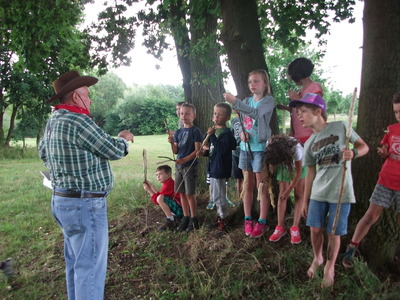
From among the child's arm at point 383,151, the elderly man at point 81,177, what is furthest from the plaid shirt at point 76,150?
the child's arm at point 383,151

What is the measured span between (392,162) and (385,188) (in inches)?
9.9

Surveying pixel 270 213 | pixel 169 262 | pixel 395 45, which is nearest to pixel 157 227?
pixel 169 262

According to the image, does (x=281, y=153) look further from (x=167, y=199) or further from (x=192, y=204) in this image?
(x=167, y=199)

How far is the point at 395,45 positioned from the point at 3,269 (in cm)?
506

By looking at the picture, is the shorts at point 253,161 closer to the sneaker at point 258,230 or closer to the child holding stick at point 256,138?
the child holding stick at point 256,138

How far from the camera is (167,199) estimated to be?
16.3 ft

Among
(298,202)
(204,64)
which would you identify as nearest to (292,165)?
(298,202)

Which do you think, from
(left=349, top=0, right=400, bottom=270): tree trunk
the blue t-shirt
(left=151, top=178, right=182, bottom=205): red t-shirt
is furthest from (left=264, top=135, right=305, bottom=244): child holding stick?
(left=151, top=178, right=182, bottom=205): red t-shirt

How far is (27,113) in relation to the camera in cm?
1588

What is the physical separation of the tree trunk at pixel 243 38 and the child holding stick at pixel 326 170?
4.16 feet

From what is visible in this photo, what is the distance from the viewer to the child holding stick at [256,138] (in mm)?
3650

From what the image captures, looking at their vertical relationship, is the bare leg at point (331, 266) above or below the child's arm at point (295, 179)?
below

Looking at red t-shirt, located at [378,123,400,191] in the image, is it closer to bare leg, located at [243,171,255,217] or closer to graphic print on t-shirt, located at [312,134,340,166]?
graphic print on t-shirt, located at [312,134,340,166]

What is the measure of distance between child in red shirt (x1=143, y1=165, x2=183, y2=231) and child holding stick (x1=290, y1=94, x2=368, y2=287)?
8.07ft
